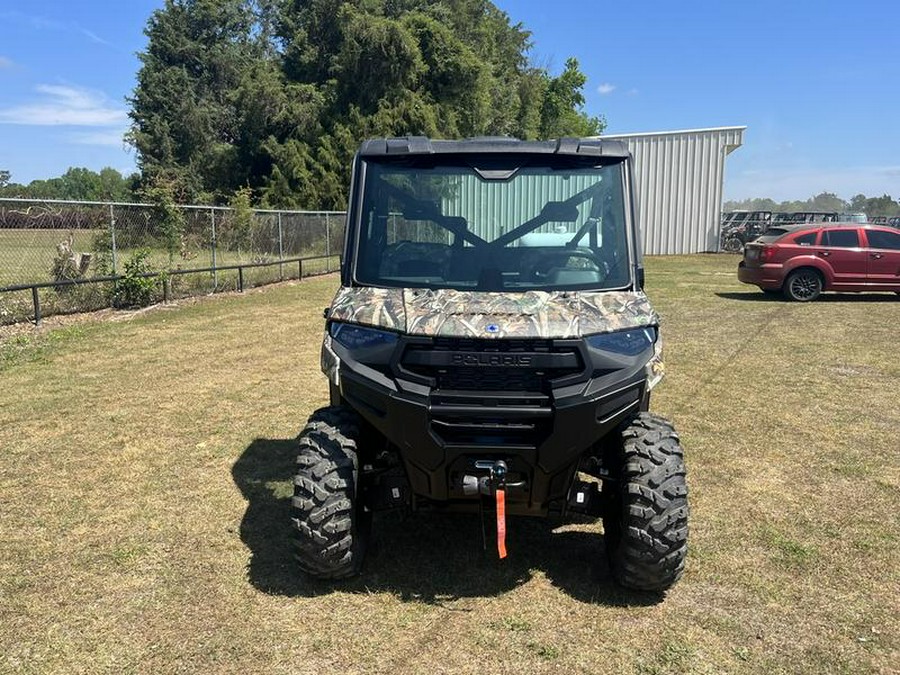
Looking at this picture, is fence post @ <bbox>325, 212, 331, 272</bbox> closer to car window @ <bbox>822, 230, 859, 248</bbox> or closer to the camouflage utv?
car window @ <bbox>822, 230, 859, 248</bbox>

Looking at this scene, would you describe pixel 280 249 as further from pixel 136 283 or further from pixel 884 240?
pixel 884 240

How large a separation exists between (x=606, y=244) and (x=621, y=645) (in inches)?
76.5

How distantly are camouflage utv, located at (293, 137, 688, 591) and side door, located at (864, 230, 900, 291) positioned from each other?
13.7m

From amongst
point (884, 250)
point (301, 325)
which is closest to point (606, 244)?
point (301, 325)

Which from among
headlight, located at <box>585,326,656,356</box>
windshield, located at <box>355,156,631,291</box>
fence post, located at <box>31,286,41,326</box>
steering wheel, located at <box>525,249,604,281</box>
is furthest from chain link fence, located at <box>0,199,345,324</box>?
headlight, located at <box>585,326,656,356</box>

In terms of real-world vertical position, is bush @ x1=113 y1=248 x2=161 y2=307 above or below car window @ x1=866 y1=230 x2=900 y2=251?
below

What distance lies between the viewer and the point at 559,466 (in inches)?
122

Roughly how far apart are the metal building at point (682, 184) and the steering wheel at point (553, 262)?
28636mm

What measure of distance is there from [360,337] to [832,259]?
47.3ft

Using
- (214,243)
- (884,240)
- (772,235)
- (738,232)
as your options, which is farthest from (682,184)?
(214,243)

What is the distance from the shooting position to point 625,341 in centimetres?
316

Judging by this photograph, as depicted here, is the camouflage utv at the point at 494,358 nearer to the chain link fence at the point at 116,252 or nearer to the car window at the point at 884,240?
the chain link fence at the point at 116,252

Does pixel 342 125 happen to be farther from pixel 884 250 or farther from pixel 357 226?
pixel 357 226

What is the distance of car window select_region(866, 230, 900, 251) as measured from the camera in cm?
1458
